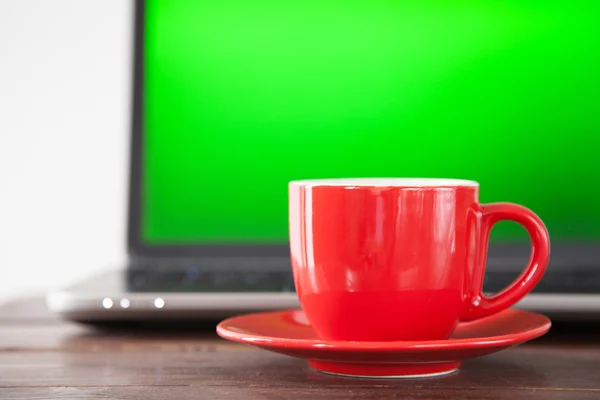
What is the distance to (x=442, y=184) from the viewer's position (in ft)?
1.70

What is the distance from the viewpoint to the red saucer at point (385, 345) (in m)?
0.44

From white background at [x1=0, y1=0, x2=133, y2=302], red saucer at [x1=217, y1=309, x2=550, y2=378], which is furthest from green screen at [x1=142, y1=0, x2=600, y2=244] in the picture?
red saucer at [x1=217, y1=309, x2=550, y2=378]

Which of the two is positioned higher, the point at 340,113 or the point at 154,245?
the point at 340,113

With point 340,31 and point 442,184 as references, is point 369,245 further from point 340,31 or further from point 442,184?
point 340,31

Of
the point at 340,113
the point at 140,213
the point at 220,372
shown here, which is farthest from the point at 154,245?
the point at 220,372

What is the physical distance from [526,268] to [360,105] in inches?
19.3

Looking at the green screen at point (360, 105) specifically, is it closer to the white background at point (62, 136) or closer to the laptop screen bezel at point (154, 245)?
the laptop screen bezel at point (154, 245)

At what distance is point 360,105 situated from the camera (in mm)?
981

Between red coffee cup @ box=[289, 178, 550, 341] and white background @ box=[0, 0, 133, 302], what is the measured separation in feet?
2.56

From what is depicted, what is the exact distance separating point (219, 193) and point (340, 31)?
25 cm

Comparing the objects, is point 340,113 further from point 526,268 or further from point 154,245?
point 526,268

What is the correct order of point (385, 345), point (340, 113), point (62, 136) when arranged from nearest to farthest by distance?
1. point (385, 345)
2. point (340, 113)
3. point (62, 136)

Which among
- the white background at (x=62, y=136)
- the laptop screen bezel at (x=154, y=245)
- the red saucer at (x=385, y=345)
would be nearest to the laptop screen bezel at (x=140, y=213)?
the laptop screen bezel at (x=154, y=245)

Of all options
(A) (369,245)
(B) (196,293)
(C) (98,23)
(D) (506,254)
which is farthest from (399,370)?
(C) (98,23)
